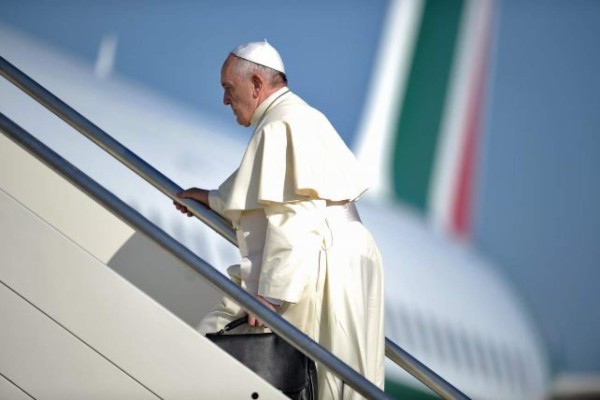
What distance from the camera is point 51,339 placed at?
2.41 m

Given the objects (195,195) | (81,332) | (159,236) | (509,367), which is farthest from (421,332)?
(81,332)

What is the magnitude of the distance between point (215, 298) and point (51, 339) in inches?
30.2

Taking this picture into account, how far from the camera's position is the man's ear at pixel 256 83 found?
2.85m

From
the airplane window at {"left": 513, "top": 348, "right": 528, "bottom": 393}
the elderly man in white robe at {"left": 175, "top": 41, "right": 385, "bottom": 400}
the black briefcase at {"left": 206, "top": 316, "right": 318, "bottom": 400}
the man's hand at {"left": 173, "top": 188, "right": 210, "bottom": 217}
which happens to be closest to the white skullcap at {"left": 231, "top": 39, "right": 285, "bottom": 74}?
the elderly man in white robe at {"left": 175, "top": 41, "right": 385, "bottom": 400}

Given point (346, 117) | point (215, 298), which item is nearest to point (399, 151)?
point (346, 117)

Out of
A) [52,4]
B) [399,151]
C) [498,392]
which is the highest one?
[52,4]

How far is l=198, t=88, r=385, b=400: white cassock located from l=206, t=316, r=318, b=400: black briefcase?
80 mm

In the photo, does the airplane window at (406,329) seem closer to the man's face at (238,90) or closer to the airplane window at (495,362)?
the airplane window at (495,362)

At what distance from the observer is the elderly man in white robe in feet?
8.81

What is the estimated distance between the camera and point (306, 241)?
8.79 feet

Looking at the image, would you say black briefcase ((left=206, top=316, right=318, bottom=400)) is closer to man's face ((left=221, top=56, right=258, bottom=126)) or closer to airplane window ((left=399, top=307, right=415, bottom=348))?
man's face ((left=221, top=56, right=258, bottom=126))

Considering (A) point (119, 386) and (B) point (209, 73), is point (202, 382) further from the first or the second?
(B) point (209, 73)

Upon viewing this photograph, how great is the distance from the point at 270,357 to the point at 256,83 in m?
0.62

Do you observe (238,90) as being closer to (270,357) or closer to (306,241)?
(306,241)
